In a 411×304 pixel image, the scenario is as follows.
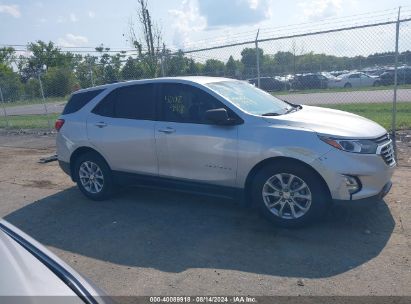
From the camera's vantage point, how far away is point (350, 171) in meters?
4.34

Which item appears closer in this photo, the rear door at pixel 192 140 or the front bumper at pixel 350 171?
the front bumper at pixel 350 171

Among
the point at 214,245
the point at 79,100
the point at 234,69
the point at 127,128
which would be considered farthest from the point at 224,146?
the point at 234,69

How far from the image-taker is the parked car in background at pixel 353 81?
19297mm

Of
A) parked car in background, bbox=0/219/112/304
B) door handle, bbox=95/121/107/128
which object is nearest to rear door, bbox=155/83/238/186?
door handle, bbox=95/121/107/128

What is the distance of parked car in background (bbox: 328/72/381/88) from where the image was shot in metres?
19.3

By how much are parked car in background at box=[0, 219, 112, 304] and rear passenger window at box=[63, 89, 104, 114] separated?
4.09m

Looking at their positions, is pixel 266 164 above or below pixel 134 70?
below

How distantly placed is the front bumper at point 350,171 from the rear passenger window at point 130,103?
2.41 metres

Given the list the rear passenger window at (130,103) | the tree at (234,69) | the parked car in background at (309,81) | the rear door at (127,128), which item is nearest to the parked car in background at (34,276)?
the rear door at (127,128)

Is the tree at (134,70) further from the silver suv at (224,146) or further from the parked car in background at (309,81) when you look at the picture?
the silver suv at (224,146)

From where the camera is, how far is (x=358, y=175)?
172 inches

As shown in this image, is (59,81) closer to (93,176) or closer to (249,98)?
(93,176)

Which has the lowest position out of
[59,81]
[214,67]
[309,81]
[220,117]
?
[309,81]

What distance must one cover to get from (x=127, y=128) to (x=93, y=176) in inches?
40.2
